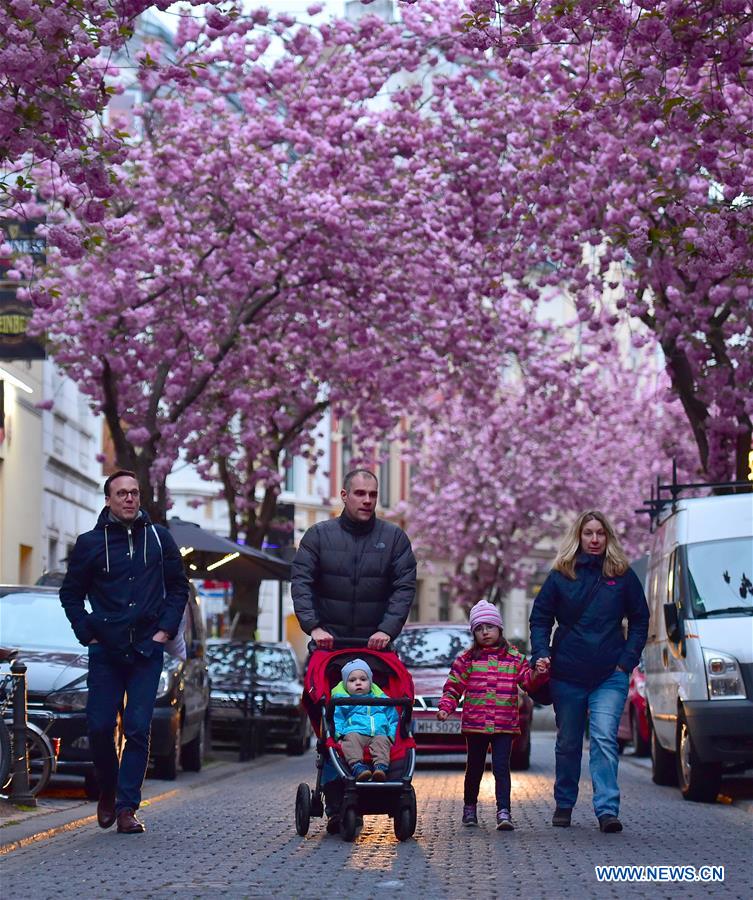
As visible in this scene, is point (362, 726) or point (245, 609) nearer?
point (362, 726)

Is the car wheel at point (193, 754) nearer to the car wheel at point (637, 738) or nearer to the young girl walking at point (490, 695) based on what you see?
the car wheel at point (637, 738)

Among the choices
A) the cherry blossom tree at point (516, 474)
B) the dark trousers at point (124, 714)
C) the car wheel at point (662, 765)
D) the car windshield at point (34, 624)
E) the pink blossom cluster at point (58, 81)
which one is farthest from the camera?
the cherry blossom tree at point (516, 474)

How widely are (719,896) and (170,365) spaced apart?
1963 centimetres

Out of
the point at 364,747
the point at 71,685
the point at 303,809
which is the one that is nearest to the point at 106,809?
the point at 303,809

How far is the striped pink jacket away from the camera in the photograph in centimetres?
1278

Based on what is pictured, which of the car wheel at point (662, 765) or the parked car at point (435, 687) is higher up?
the parked car at point (435, 687)

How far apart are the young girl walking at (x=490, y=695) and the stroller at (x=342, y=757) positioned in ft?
3.64

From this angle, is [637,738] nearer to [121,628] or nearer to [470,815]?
[470,815]

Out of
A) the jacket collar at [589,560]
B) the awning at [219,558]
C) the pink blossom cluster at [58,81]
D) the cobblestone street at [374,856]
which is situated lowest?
the cobblestone street at [374,856]

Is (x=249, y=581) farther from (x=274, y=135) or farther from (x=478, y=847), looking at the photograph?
(x=478, y=847)

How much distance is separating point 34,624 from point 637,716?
11.0 meters

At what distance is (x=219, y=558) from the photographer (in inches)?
1195

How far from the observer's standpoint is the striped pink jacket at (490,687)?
12781mm

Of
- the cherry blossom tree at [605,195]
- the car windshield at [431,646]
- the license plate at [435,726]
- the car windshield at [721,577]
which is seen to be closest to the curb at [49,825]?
the license plate at [435,726]
